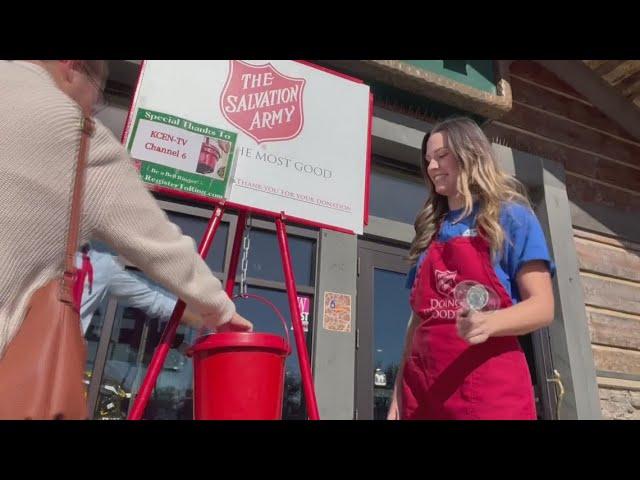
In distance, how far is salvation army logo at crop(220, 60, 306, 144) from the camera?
7.58 ft

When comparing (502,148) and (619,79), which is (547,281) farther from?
(619,79)

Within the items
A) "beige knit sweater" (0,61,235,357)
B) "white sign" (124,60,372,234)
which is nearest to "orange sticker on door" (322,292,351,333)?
"white sign" (124,60,372,234)

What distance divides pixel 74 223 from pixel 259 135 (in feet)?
4.63

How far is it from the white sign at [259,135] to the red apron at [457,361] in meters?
0.90

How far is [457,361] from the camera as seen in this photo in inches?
53.9

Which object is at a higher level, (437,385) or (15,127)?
(15,127)

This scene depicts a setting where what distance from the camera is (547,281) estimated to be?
1404 mm

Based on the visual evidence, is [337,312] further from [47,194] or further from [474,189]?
[47,194]

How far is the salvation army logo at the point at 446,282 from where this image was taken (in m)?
1.49

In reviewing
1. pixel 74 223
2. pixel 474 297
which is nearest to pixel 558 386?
pixel 474 297

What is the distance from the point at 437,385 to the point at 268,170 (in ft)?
4.27
